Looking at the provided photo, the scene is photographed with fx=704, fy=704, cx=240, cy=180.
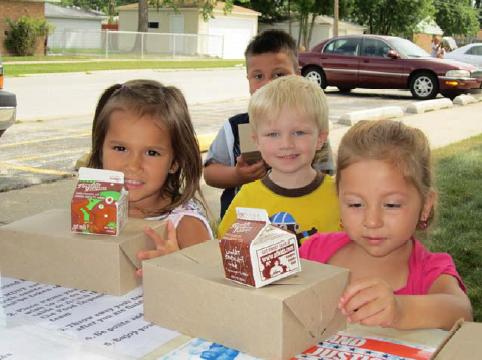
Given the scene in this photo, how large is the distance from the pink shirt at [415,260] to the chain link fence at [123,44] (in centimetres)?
3296

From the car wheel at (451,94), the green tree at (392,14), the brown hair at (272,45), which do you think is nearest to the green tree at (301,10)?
the green tree at (392,14)

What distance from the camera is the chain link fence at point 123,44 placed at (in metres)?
35.4

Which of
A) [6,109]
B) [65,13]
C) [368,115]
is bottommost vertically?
[368,115]

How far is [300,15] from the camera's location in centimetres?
4688

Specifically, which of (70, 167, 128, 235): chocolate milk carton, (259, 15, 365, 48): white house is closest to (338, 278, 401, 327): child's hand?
(70, 167, 128, 235): chocolate milk carton

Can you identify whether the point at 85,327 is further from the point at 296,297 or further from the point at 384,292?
the point at 384,292

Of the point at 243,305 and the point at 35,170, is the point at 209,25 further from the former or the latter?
the point at 243,305

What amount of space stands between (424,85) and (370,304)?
638 inches

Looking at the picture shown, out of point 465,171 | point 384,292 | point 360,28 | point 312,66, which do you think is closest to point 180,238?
point 384,292

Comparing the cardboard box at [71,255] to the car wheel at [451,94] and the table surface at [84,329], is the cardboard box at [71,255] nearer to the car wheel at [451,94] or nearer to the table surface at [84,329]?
the table surface at [84,329]

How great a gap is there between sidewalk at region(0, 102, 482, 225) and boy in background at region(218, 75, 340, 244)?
2859 millimetres

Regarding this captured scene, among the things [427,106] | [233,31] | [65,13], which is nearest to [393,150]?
[427,106]

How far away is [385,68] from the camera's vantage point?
1717 centimetres

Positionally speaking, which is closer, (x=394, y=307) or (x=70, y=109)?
(x=394, y=307)
